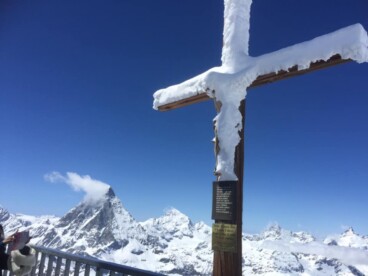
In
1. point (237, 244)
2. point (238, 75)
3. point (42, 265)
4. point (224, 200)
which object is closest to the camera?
point (237, 244)

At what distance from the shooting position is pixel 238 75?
14.8 ft

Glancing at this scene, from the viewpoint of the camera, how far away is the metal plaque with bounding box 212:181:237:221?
13.5 ft

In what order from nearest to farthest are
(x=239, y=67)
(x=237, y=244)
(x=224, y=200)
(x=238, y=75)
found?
(x=237, y=244)
(x=224, y=200)
(x=238, y=75)
(x=239, y=67)

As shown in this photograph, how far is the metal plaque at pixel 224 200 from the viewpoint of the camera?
4.11m

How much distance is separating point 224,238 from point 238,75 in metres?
2.11

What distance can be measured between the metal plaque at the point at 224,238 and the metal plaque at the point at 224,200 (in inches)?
4.1

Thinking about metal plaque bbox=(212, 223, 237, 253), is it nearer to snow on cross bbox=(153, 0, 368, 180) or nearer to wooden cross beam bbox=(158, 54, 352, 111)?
snow on cross bbox=(153, 0, 368, 180)

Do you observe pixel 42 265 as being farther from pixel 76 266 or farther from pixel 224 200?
pixel 224 200

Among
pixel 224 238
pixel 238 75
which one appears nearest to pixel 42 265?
pixel 224 238

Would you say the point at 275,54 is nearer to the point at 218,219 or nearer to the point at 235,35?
the point at 235,35

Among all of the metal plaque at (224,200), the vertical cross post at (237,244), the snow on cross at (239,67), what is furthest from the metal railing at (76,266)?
the snow on cross at (239,67)

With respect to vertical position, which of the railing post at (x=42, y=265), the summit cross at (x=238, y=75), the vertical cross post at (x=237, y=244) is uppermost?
the summit cross at (x=238, y=75)

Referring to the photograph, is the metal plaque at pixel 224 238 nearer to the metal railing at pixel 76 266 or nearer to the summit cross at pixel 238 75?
the summit cross at pixel 238 75

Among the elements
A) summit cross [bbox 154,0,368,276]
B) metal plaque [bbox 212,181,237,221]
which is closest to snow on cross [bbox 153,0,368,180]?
summit cross [bbox 154,0,368,276]
